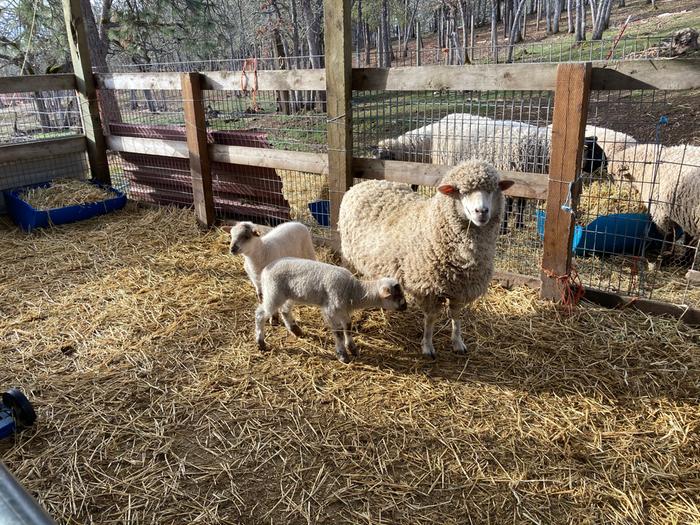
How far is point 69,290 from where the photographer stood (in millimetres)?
5008

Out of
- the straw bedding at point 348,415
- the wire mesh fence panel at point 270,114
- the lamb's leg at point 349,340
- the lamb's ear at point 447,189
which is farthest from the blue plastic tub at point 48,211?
the lamb's ear at point 447,189

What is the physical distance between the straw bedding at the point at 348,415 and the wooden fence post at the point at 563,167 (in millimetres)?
353

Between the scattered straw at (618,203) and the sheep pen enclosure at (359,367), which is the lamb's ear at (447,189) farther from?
the scattered straw at (618,203)

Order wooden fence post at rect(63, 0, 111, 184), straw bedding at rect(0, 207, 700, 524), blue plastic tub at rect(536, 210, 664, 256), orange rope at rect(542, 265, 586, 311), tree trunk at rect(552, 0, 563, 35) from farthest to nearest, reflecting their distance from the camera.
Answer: tree trunk at rect(552, 0, 563, 35) < wooden fence post at rect(63, 0, 111, 184) < blue plastic tub at rect(536, 210, 664, 256) < orange rope at rect(542, 265, 586, 311) < straw bedding at rect(0, 207, 700, 524)

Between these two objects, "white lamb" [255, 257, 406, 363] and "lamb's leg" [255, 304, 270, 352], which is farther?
"lamb's leg" [255, 304, 270, 352]

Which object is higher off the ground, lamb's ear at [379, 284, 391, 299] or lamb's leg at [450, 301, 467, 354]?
lamb's ear at [379, 284, 391, 299]

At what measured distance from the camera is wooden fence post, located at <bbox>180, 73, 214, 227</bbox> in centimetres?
607

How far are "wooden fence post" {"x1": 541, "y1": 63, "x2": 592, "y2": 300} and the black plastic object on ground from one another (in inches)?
160

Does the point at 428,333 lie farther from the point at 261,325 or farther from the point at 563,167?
the point at 563,167

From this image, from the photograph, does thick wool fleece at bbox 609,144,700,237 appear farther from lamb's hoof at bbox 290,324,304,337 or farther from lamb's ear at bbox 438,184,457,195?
lamb's hoof at bbox 290,324,304,337

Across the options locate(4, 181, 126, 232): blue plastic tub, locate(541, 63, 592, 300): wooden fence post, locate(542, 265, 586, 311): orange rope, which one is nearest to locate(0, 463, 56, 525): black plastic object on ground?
locate(541, 63, 592, 300): wooden fence post

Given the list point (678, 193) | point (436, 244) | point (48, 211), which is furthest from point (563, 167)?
point (48, 211)

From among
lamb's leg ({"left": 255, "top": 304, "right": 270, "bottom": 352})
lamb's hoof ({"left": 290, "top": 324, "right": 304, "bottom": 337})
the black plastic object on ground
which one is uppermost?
the black plastic object on ground

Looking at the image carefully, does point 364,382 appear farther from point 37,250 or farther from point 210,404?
point 37,250
